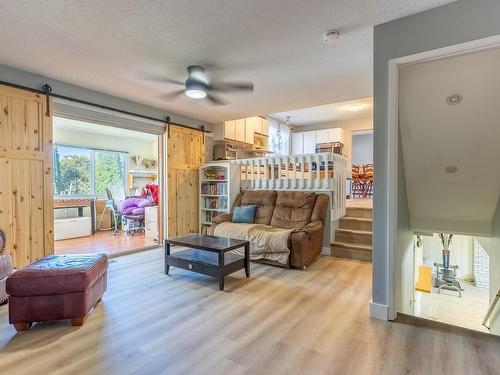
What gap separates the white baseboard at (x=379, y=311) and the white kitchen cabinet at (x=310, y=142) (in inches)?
237

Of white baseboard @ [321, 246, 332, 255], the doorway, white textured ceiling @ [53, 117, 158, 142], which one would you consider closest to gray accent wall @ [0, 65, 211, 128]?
the doorway

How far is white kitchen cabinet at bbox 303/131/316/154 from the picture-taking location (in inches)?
316

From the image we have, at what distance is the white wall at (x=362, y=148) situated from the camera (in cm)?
911

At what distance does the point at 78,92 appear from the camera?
385 cm

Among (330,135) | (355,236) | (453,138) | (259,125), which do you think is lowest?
(355,236)

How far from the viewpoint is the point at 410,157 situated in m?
2.73

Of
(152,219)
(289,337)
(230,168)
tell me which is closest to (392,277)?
(289,337)

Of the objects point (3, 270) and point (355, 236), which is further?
point (355, 236)

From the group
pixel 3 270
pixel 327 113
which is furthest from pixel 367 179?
pixel 3 270

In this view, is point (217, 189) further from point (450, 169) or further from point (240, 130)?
point (450, 169)

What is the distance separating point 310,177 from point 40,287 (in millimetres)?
3921

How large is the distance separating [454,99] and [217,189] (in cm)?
427

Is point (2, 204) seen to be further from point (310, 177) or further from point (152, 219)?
point (310, 177)

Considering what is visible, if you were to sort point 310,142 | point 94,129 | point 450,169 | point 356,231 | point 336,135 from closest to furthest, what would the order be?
point 450,169 → point 356,231 → point 94,129 → point 336,135 → point 310,142
